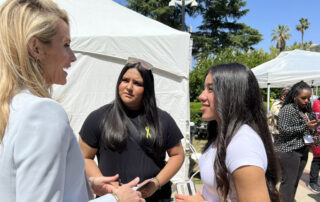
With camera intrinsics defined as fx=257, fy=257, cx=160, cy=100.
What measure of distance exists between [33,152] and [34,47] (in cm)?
37

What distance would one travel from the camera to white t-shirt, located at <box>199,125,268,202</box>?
1292 millimetres

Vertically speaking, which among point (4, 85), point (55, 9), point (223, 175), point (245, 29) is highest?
point (245, 29)

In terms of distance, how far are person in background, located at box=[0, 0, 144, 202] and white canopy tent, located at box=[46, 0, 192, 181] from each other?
3.53 m

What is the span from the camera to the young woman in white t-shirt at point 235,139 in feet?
4.30

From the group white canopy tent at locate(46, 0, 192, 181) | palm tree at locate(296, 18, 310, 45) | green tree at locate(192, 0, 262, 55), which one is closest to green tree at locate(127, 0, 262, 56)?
green tree at locate(192, 0, 262, 55)

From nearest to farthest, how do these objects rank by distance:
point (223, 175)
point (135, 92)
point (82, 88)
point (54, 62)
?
point (54, 62), point (223, 175), point (135, 92), point (82, 88)

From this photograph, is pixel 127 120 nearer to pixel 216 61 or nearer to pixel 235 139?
pixel 235 139

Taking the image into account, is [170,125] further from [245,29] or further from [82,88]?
[245,29]

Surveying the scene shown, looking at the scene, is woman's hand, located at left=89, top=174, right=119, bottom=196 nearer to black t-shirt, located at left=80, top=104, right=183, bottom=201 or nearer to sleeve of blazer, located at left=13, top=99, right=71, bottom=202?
black t-shirt, located at left=80, top=104, right=183, bottom=201

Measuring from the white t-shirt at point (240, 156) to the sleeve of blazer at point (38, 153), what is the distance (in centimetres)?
88

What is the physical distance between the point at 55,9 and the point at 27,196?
67cm

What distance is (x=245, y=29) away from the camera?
26.3m

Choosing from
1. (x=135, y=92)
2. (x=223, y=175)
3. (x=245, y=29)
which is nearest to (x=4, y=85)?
(x=223, y=175)

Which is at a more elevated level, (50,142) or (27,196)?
(50,142)
